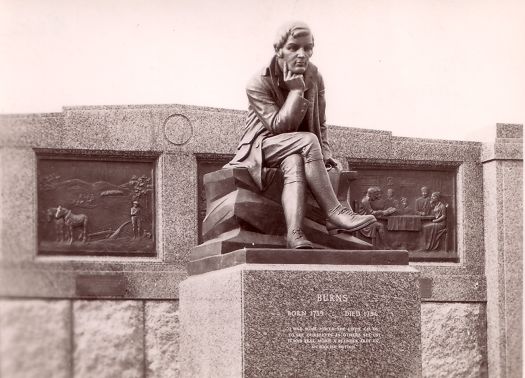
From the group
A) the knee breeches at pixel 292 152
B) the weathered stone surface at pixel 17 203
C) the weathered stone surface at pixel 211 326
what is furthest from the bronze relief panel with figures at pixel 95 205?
the knee breeches at pixel 292 152

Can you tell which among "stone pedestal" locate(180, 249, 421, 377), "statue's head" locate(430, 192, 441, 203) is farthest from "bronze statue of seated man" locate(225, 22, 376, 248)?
"statue's head" locate(430, 192, 441, 203)

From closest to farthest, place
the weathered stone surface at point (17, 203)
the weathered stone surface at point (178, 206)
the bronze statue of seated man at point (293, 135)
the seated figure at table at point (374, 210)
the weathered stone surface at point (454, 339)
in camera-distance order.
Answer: the bronze statue of seated man at point (293, 135)
the weathered stone surface at point (17, 203)
the weathered stone surface at point (178, 206)
the weathered stone surface at point (454, 339)
the seated figure at table at point (374, 210)

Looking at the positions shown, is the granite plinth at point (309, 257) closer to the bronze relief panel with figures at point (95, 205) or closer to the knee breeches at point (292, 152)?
the knee breeches at point (292, 152)

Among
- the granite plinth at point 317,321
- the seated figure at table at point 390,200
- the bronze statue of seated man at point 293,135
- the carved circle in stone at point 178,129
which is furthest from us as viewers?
the seated figure at table at point 390,200

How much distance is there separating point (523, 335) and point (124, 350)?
5168mm

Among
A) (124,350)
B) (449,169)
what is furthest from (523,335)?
(124,350)

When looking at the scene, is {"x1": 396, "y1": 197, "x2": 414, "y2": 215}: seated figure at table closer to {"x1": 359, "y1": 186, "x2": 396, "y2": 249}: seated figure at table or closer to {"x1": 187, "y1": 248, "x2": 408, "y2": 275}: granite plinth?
{"x1": 359, "y1": 186, "x2": 396, "y2": 249}: seated figure at table

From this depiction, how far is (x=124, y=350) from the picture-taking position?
1259 centimetres

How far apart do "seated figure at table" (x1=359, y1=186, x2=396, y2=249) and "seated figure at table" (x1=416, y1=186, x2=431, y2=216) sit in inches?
15.3

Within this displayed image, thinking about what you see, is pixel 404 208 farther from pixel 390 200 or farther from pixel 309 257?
pixel 309 257

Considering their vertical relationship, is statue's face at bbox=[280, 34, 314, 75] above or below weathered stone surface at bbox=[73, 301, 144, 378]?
above

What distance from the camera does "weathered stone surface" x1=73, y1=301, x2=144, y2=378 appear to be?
12.5 metres

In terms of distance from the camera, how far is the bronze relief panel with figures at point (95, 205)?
41.5ft

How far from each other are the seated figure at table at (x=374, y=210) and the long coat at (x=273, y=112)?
144 inches
